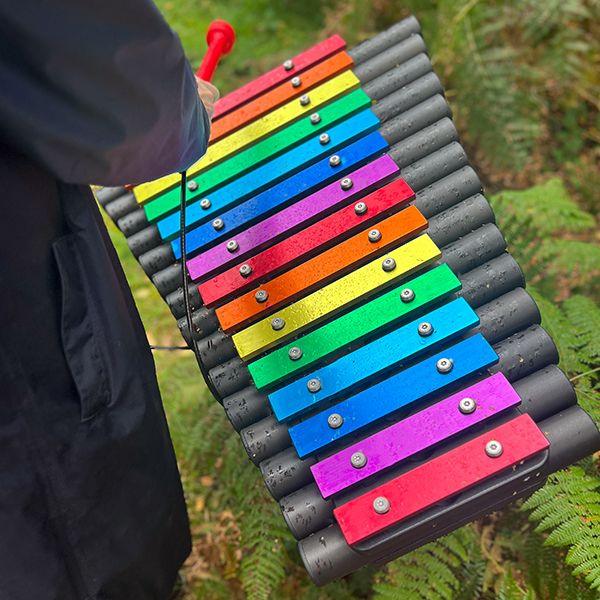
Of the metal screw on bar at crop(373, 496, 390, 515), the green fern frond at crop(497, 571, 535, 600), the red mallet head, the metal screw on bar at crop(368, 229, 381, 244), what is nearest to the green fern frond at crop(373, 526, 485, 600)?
the green fern frond at crop(497, 571, 535, 600)

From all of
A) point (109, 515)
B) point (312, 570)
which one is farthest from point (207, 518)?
point (312, 570)

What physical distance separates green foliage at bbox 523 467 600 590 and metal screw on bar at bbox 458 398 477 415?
1.53 feet

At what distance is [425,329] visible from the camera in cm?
160

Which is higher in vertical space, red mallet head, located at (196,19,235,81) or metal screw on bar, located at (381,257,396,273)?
red mallet head, located at (196,19,235,81)

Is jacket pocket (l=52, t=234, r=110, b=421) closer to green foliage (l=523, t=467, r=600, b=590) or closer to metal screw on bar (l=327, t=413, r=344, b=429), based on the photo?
metal screw on bar (l=327, t=413, r=344, b=429)

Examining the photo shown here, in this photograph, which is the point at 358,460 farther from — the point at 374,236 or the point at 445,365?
the point at 374,236

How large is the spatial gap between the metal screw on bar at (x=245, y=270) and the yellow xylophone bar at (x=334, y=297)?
0.49 ft

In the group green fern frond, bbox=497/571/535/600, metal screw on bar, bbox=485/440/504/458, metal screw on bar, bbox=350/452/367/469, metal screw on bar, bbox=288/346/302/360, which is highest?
metal screw on bar, bbox=288/346/302/360

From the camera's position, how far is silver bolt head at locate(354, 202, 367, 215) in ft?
5.98

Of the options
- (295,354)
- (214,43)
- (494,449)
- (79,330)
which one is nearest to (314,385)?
(295,354)

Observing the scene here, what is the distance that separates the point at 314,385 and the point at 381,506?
31cm

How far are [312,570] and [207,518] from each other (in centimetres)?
123

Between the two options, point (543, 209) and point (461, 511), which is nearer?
point (461, 511)

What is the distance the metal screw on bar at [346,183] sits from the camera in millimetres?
1875
